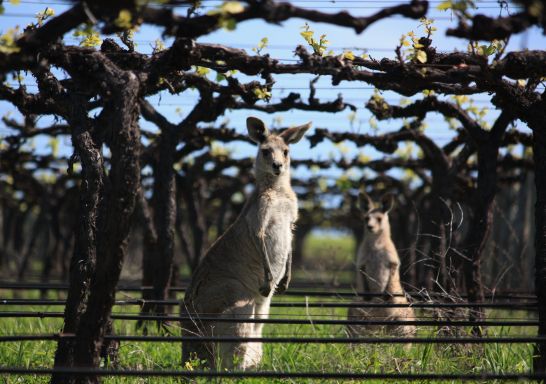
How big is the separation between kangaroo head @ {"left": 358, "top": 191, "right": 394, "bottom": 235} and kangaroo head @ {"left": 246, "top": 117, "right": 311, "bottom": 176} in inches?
138

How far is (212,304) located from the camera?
21.8 ft

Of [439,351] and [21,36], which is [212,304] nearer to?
[439,351]

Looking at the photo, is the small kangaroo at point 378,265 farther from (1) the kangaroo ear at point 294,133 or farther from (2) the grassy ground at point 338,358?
(1) the kangaroo ear at point 294,133

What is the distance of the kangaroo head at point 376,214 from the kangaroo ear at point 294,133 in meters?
3.48

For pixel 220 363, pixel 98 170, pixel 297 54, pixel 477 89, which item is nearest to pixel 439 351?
pixel 220 363

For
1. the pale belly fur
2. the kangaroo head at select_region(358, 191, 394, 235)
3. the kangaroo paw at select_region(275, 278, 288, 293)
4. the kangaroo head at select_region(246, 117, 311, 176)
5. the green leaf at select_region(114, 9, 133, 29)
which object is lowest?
the kangaroo paw at select_region(275, 278, 288, 293)

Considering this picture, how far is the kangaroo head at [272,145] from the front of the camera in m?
7.08

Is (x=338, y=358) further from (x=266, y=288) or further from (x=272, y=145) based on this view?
(x=272, y=145)

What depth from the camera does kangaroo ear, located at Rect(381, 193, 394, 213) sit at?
37.0 ft

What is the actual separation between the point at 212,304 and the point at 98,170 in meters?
1.78

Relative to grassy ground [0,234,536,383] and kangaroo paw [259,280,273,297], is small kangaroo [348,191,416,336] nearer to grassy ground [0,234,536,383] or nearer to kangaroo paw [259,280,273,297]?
grassy ground [0,234,536,383]

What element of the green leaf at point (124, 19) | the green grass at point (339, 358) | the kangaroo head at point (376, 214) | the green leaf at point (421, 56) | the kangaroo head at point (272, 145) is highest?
the green leaf at point (421, 56)

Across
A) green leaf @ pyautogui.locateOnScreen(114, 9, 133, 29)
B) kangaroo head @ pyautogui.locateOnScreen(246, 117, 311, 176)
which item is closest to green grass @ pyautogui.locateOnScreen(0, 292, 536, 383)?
kangaroo head @ pyautogui.locateOnScreen(246, 117, 311, 176)

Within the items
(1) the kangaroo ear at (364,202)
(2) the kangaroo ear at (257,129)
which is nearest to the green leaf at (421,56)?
(2) the kangaroo ear at (257,129)
